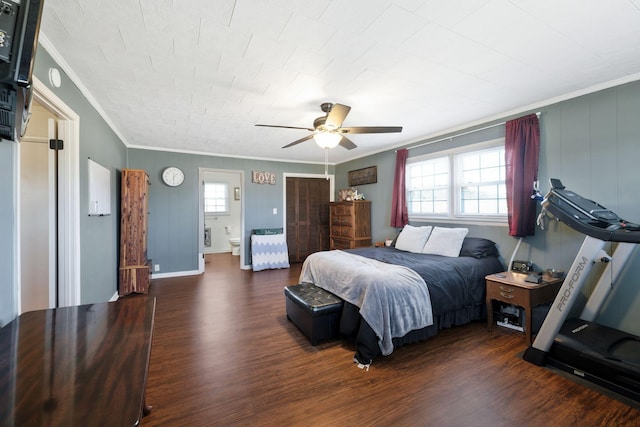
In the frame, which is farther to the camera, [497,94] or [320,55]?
[497,94]

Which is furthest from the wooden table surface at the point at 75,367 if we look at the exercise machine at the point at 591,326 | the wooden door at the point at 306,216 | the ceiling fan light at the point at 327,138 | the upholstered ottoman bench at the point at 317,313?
the wooden door at the point at 306,216

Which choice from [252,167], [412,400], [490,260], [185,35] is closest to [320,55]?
[185,35]

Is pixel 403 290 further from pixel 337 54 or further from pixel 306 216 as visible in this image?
pixel 306 216

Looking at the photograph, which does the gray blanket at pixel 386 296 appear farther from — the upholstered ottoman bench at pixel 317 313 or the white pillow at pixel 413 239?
the white pillow at pixel 413 239

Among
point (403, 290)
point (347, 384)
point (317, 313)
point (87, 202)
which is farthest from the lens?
point (87, 202)

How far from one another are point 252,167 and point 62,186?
3.82 meters

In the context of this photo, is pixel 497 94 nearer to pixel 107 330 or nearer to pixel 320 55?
pixel 320 55

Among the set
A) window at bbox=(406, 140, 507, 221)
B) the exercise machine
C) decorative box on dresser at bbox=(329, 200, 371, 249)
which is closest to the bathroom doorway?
decorative box on dresser at bbox=(329, 200, 371, 249)

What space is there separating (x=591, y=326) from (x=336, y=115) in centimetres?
293

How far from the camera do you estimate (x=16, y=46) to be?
3.36ft

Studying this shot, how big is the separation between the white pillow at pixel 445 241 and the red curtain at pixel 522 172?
57 cm

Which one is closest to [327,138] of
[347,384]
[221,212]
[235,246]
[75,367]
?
[347,384]

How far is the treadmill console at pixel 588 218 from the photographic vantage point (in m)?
2.03

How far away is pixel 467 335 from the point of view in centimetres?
284
